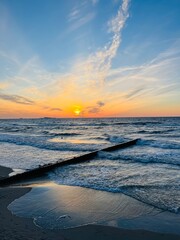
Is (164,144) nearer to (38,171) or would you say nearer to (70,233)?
(38,171)

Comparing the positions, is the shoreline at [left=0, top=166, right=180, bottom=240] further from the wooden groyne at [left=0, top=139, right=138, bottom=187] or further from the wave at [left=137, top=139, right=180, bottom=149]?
the wave at [left=137, top=139, right=180, bottom=149]

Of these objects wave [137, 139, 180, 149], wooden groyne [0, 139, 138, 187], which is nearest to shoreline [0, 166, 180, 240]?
wooden groyne [0, 139, 138, 187]

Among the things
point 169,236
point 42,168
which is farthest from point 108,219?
point 42,168

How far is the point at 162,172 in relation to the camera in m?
7.98

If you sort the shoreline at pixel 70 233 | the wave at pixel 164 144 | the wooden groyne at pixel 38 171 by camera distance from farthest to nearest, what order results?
the wave at pixel 164 144, the wooden groyne at pixel 38 171, the shoreline at pixel 70 233

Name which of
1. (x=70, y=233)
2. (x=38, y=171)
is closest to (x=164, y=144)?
(x=38, y=171)

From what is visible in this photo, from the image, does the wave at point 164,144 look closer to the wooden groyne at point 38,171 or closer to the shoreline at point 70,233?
the wooden groyne at point 38,171

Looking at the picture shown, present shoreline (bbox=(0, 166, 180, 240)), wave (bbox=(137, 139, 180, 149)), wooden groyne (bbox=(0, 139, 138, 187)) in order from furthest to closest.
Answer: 1. wave (bbox=(137, 139, 180, 149))
2. wooden groyne (bbox=(0, 139, 138, 187))
3. shoreline (bbox=(0, 166, 180, 240))

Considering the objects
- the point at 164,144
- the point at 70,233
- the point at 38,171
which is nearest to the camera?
the point at 70,233

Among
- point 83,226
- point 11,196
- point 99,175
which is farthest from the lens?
point 99,175

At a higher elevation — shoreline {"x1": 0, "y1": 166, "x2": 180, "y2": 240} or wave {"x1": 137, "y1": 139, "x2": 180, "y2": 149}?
shoreline {"x1": 0, "y1": 166, "x2": 180, "y2": 240}

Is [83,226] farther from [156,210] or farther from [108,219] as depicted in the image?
[156,210]

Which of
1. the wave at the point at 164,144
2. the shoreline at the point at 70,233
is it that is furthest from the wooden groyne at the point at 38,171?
the wave at the point at 164,144

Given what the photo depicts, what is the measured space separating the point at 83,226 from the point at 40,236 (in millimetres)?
742
